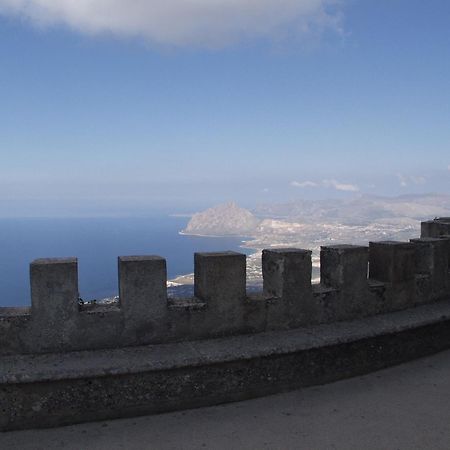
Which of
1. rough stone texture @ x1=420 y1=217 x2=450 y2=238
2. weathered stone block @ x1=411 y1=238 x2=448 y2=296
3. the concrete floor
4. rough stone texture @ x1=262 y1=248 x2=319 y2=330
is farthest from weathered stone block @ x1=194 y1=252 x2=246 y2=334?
rough stone texture @ x1=420 y1=217 x2=450 y2=238

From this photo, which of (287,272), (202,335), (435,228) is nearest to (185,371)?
(202,335)

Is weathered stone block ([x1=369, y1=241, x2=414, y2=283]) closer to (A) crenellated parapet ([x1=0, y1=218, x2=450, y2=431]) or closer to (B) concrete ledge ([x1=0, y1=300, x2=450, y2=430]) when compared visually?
(A) crenellated parapet ([x1=0, y1=218, x2=450, y2=431])

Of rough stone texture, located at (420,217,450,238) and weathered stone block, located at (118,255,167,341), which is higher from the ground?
rough stone texture, located at (420,217,450,238)

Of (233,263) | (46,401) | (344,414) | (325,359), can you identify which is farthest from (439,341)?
(46,401)

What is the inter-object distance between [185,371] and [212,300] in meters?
0.66

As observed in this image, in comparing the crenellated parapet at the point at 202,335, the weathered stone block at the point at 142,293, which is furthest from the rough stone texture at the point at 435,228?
the weathered stone block at the point at 142,293

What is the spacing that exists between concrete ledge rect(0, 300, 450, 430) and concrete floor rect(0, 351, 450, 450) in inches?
3.9

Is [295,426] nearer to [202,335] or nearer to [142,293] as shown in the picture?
[202,335]

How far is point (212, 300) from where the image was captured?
3996 mm

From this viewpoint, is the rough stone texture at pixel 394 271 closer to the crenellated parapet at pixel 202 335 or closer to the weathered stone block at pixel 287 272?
the crenellated parapet at pixel 202 335

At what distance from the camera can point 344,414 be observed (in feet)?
12.0

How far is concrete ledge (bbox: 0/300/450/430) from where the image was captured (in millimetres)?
3340

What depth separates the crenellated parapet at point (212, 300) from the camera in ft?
11.8

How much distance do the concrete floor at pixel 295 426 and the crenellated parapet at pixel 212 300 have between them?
647 mm
